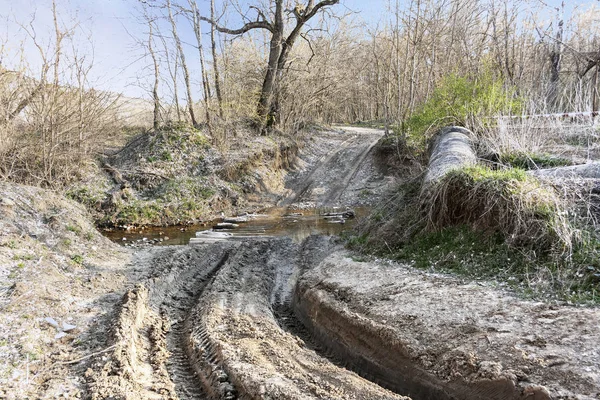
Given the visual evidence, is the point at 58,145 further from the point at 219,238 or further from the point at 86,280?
the point at 86,280

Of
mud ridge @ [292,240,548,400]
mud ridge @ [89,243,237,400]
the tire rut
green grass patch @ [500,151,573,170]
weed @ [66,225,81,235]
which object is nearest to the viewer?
mud ridge @ [292,240,548,400]

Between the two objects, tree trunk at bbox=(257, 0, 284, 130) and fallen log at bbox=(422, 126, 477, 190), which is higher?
tree trunk at bbox=(257, 0, 284, 130)

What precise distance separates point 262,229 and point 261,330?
6047 millimetres

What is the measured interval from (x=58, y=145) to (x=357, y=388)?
32.7ft

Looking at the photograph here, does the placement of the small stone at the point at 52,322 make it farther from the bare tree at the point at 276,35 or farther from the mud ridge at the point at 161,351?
the bare tree at the point at 276,35

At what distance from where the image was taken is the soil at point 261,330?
3.41 metres

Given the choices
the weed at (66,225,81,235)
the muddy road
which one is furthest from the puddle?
the muddy road

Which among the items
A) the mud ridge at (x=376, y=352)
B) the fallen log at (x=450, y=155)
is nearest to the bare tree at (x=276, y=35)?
the fallen log at (x=450, y=155)

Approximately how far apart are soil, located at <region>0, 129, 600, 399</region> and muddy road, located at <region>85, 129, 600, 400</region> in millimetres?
16

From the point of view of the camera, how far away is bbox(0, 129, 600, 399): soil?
3406mm

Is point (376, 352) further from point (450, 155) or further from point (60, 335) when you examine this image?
point (450, 155)

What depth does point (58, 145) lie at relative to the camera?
1043 cm

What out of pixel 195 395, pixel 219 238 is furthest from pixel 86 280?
pixel 219 238

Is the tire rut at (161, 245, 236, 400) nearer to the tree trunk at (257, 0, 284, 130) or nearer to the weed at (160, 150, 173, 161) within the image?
the weed at (160, 150, 173, 161)
